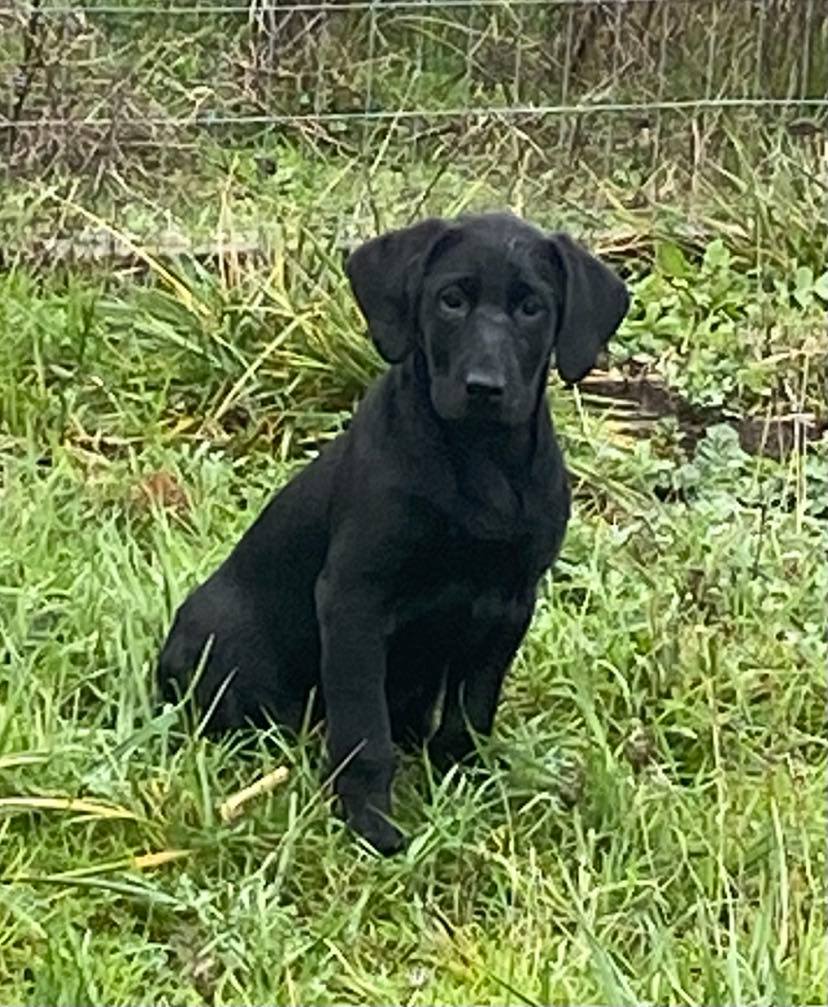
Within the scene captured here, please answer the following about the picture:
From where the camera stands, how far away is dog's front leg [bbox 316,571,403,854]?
120 inches

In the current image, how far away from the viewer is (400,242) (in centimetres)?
306

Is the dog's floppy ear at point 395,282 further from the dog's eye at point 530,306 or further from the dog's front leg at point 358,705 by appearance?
the dog's front leg at point 358,705

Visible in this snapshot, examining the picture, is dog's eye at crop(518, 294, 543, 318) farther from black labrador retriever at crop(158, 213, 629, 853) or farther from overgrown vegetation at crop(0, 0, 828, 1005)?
overgrown vegetation at crop(0, 0, 828, 1005)

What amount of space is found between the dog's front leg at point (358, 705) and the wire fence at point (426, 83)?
8.04 ft

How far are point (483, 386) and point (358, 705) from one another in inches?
20.2

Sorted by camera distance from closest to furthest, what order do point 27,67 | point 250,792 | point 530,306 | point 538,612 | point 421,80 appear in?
point 530,306
point 250,792
point 538,612
point 27,67
point 421,80

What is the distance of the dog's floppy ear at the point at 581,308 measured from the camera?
306 centimetres

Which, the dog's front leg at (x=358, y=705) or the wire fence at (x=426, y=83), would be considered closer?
the dog's front leg at (x=358, y=705)

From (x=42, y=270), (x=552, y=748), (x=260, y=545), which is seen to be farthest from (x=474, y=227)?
(x=42, y=270)

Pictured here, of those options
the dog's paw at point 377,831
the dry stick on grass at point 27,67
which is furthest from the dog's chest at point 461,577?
the dry stick on grass at point 27,67

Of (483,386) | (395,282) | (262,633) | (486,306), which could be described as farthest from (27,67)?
(483,386)

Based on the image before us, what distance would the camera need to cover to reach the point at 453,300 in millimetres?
2982

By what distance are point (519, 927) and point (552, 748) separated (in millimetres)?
510

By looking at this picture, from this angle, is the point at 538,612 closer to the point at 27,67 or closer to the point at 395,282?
the point at 395,282
